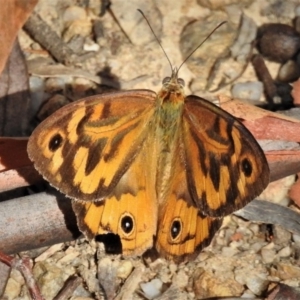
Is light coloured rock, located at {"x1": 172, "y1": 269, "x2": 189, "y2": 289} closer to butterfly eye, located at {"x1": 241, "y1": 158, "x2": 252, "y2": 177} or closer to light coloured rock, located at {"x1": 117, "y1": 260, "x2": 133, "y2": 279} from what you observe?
light coloured rock, located at {"x1": 117, "y1": 260, "x2": 133, "y2": 279}

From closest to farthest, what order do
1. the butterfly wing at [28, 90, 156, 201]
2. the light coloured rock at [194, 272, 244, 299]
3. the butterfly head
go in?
the butterfly wing at [28, 90, 156, 201] < the butterfly head < the light coloured rock at [194, 272, 244, 299]

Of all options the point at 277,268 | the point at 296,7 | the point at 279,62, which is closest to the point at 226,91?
the point at 279,62

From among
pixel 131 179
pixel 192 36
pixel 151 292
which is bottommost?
pixel 151 292

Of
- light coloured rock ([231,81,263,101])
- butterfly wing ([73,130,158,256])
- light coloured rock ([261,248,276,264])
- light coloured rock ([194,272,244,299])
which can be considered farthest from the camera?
light coloured rock ([231,81,263,101])

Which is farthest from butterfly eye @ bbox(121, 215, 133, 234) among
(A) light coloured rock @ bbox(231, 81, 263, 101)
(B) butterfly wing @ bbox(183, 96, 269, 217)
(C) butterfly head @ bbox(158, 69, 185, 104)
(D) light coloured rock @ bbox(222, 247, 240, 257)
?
(A) light coloured rock @ bbox(231, 81, 263, 101)

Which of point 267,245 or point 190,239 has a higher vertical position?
point 190,239

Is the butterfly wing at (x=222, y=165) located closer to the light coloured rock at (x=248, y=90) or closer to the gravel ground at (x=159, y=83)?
the gravel ground at (x=159, y=83)

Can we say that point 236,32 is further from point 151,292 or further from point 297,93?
point 151,292

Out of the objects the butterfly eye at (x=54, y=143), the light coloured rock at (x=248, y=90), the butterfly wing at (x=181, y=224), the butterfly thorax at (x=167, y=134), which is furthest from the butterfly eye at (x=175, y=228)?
the light coloured rock at (x=248, y=90)

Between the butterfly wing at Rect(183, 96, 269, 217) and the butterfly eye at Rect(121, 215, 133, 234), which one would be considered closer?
the butterfly wing at Rect(183, 96, 269, 217)
